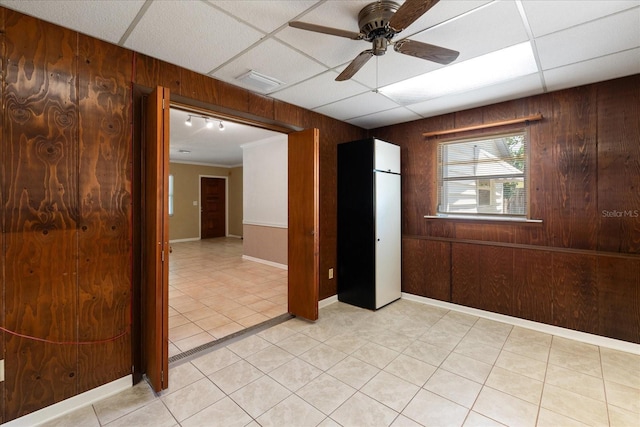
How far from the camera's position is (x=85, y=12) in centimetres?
170

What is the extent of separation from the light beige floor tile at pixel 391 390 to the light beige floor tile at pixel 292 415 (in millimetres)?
424

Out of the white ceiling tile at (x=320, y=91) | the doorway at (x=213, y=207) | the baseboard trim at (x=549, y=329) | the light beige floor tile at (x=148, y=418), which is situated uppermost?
the white ceiling tile at (x=320, y=91)

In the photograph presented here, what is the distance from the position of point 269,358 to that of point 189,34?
2621 mm

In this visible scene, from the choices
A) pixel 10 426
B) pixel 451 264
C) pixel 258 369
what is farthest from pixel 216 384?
pixel 451 264

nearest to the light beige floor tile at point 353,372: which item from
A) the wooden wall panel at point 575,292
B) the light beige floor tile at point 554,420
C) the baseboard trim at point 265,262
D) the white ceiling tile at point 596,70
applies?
the light beige floor tile at point 554,420

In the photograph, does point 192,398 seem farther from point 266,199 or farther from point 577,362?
point 266,199

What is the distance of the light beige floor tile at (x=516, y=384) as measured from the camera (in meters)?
2.03

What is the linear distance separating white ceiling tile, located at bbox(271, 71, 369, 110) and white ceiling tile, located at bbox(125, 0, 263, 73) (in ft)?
2.58

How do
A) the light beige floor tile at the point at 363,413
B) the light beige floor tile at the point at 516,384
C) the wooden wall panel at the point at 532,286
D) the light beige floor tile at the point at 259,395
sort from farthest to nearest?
the wooden wall panel at the point at 532,286
the light beige floor tile at the point at 516,384
the light beige floor tile at the point at 259,395
the light beige floor tile at the point at 363,413

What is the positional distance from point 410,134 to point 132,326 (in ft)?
12.7

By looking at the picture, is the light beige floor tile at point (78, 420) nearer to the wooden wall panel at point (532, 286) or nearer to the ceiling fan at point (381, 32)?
the ceiling fan at point (381, 32)

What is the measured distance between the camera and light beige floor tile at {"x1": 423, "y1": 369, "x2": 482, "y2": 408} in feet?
6.54

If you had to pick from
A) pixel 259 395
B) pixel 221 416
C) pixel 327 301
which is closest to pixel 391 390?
pixel 259 395

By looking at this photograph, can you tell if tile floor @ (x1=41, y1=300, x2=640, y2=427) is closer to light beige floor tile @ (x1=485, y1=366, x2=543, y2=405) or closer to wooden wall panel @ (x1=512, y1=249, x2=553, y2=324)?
light beige floor tile @ (x1=485, y1=366, x2=543, y2=405)
